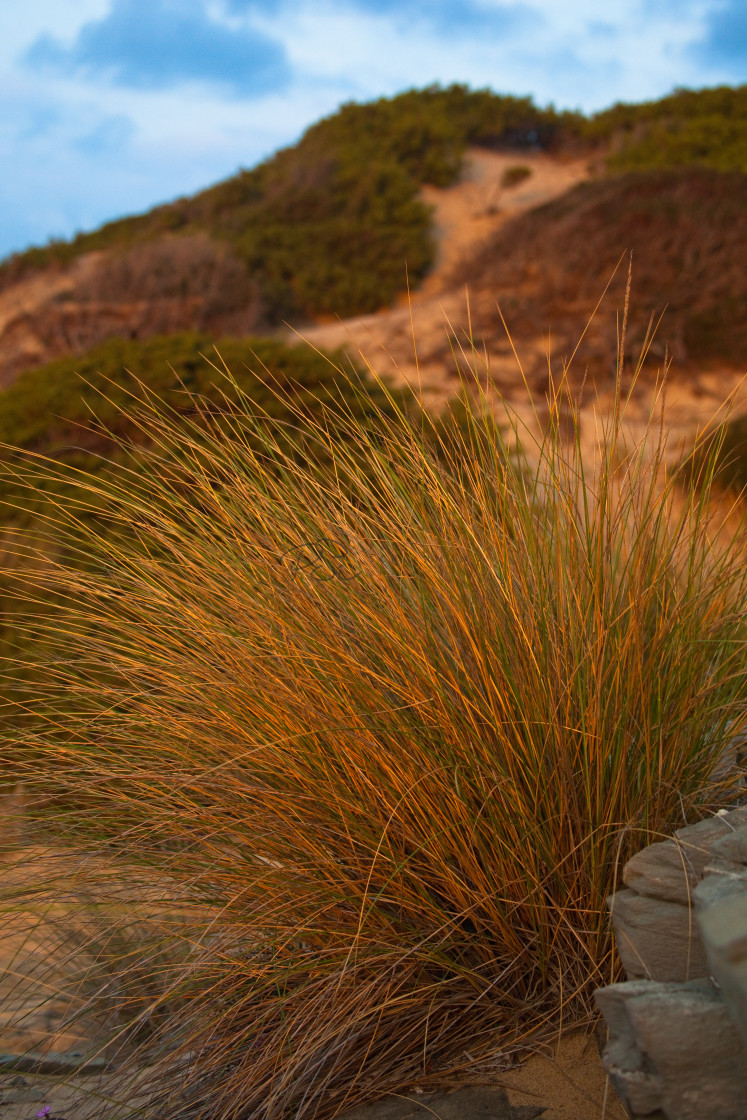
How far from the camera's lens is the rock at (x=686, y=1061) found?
1094 mm

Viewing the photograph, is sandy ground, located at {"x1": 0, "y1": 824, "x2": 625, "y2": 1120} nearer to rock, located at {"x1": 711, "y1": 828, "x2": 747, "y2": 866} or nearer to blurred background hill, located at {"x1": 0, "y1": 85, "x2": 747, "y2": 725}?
rock, located at {"x1": 711, "y1": 828, "x2": 747, "y2": 866}

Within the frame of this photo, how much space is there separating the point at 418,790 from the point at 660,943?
1.54ft

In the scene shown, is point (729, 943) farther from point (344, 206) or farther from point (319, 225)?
point (344, 206)

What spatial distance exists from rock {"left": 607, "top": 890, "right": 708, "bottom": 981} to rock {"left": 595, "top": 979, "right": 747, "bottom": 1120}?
17 cm

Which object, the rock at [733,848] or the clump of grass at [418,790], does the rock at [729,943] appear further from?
the clump of grass at [418,790]

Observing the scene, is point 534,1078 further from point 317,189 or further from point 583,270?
point 317,189

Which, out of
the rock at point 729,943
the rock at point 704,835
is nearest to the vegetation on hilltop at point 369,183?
the rock at point 704,835

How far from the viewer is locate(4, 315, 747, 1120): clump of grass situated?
1526 millimetres

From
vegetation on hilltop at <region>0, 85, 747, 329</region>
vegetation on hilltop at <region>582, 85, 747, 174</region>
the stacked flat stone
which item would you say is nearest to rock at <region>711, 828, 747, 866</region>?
the stacked flat stone

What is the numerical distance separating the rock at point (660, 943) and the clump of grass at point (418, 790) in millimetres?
96

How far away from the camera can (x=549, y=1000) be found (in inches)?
62.2

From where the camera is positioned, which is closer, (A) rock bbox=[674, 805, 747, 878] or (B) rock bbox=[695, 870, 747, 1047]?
(B) rock bbox=[695, 870, 747, 1047]

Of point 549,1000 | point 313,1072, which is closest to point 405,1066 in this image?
point 313,1072

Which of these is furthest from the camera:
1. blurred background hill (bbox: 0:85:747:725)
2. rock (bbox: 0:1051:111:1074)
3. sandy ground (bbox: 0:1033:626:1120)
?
blurred background hill (bbox: 0:85:747:725)
